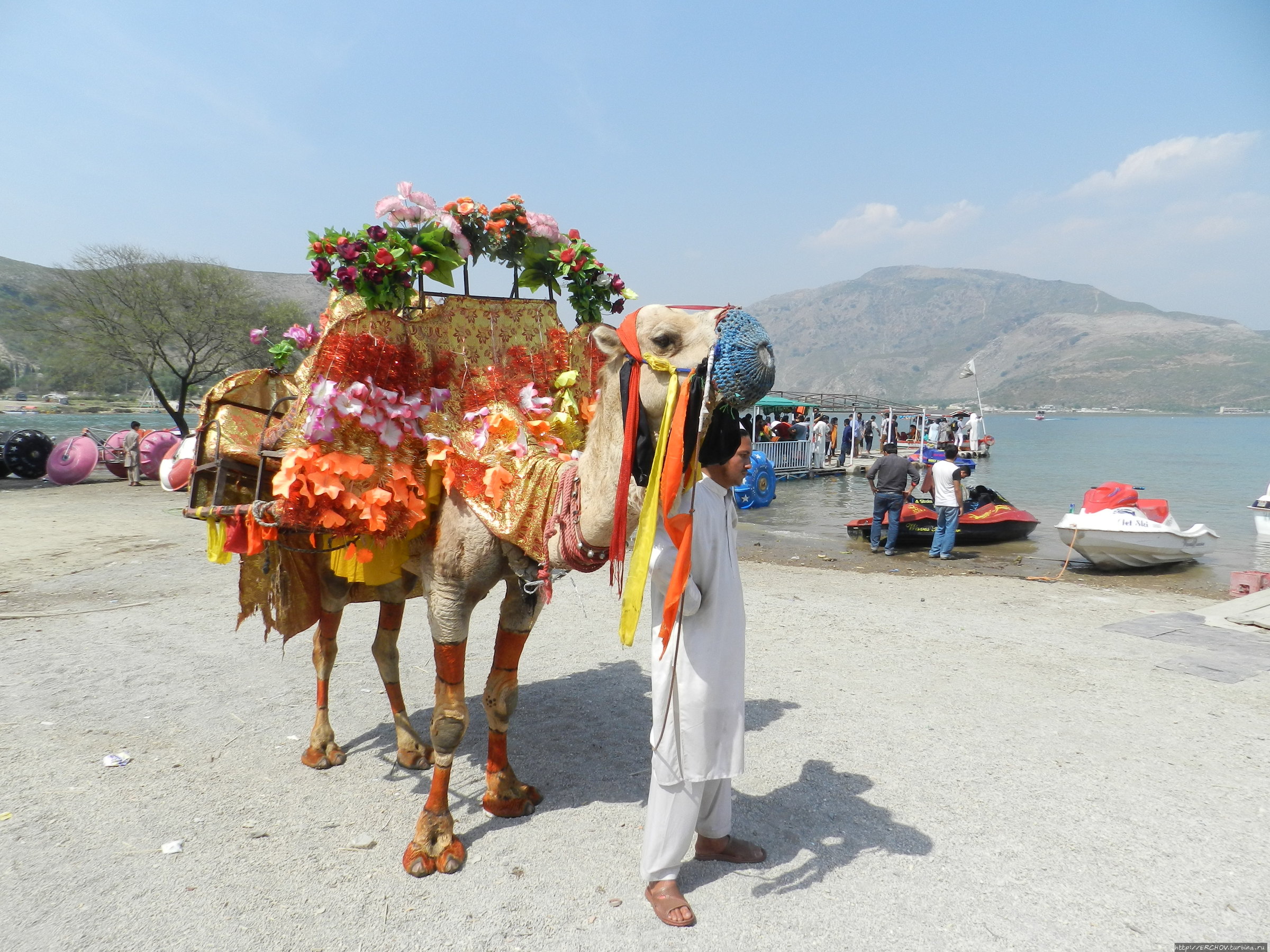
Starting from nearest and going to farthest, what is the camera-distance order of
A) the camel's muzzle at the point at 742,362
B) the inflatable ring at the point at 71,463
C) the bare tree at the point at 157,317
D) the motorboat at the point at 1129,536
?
the camel's muzzle at the point at 742,362, the motorboat at the point at 1129,536, the inflatable ring at the point at 71,463, the bare tree at the point at 157,317

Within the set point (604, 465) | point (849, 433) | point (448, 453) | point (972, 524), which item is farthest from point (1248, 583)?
point (849, 433)

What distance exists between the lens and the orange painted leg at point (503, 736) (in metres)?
3.69

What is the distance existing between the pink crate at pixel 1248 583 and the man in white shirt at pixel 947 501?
4117 millimetres

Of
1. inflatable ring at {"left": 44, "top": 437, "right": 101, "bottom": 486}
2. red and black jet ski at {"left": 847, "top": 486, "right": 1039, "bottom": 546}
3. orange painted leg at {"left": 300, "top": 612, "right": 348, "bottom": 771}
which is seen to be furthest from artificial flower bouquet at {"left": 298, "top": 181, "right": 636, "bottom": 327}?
inflatable ring at {"left": 44, "top": 437, "right": 101, "bottom": 486}

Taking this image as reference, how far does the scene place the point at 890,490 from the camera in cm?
1295

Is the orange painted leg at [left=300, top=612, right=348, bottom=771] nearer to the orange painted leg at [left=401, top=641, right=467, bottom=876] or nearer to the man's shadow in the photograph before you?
the orange painted leg at [left=401, top=641, right=467, bottom=876]

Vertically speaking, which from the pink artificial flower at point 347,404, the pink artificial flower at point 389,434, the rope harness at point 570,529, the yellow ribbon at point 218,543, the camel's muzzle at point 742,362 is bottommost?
the yellow ribbon at point 218,543

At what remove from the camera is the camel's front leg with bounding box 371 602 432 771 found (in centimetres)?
421

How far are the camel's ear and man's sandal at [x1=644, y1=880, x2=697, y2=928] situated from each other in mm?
2100

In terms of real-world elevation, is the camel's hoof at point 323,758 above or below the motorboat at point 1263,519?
below

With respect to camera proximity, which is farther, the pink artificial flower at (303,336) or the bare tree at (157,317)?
the bare tree at (157,317)

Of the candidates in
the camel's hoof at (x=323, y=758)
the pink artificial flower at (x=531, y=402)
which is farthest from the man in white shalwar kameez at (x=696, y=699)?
the camel's hoof at (x=323, y=758)

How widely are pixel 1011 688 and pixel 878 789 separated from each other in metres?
2.10

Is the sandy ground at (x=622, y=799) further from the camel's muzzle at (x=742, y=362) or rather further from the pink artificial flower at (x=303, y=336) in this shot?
the pink artificial flower at (x=303, y=336)
